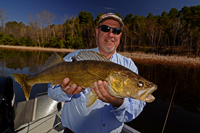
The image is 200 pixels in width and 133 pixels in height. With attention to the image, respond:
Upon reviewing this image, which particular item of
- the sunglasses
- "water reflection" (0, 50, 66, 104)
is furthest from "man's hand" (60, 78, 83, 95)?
"water reflection" (0, 50, 66, 104)

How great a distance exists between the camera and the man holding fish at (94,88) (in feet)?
6.47

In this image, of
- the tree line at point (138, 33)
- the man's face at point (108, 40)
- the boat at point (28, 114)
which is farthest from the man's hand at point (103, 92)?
the tree line at point (138, 33)

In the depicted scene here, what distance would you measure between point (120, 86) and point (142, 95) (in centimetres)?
37

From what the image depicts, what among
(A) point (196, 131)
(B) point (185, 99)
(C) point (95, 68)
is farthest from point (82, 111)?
(B) point (185, 99)

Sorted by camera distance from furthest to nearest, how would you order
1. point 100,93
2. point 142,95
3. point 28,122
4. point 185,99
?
1. point 185,99
2. point 28,122
3. point 100,93
4. point 142,95

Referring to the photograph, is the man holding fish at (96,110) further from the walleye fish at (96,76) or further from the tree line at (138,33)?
the tree line at (138,33)

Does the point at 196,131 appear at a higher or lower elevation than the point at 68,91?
lower

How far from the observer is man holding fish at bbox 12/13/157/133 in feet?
6.47

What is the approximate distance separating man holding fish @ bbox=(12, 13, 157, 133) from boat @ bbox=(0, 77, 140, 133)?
3.88 feet

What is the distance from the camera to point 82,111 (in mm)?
2354

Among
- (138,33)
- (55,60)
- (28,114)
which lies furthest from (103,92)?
(138,33)

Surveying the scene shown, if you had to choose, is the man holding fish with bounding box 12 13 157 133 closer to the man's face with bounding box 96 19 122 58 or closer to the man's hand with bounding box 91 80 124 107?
the man's hand with bounding box 91 80 124 107

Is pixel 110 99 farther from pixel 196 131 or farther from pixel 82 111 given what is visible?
pixel 196 131

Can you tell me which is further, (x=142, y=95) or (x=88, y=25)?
(x=88, y=25)
